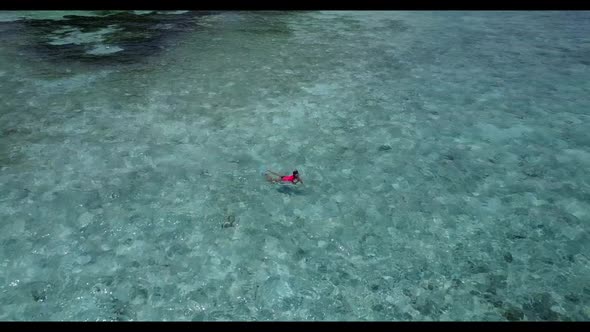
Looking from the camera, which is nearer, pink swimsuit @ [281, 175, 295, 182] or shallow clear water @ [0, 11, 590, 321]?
shallow clear water @ [0, 11, 590, 321]

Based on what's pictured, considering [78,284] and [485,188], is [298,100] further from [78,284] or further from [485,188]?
[78,284]

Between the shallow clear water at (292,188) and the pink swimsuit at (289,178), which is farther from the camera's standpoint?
the pink swimsuit at (289,178)

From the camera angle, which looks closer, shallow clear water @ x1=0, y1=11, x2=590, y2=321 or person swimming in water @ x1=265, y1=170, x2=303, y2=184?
shallow clear water @ x1=0, y1=11, x2=590, y2=321

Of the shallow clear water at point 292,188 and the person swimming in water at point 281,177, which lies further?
the person swimming in water at point 281,177
